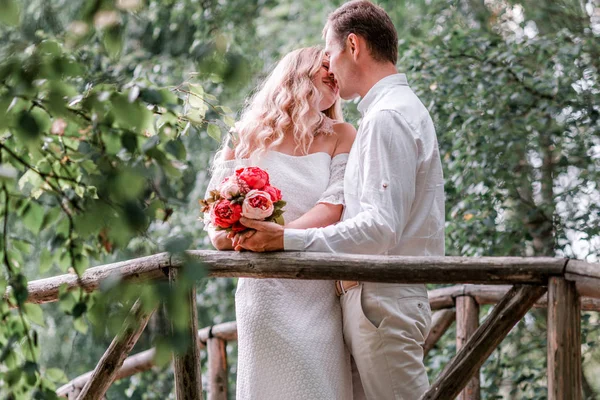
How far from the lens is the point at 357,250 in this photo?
2.51 m

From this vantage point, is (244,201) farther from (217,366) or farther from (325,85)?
(217,366)

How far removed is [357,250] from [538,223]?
92.9 inches

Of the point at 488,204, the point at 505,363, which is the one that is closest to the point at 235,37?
the point at 488,204

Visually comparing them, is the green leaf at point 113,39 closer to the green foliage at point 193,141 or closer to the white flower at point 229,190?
the green foliage at point 193,141

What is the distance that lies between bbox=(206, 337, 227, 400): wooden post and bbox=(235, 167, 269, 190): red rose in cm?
204

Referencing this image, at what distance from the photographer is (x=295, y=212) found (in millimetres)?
2801

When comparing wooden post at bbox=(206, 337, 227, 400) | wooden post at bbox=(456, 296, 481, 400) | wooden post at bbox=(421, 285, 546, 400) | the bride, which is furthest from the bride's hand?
wooden post at bbox=(206, 337, 227, 400)

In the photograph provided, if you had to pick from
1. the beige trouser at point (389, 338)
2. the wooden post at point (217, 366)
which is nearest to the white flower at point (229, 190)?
the beige trouser at point (389, 338)

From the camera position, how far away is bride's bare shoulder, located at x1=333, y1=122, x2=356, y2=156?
291cm

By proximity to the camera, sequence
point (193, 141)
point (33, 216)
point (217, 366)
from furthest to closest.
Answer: point (193, 141) → point (217, 366) → point (33, 216)

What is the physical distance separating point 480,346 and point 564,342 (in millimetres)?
243

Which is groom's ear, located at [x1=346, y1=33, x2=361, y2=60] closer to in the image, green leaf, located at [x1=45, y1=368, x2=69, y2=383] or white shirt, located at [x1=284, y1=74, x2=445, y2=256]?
white shirt, located at [x1=284, y1=74, x2=445, y2=256]

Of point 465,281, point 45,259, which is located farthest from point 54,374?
point 465,281

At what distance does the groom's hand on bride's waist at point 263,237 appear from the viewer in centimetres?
252
